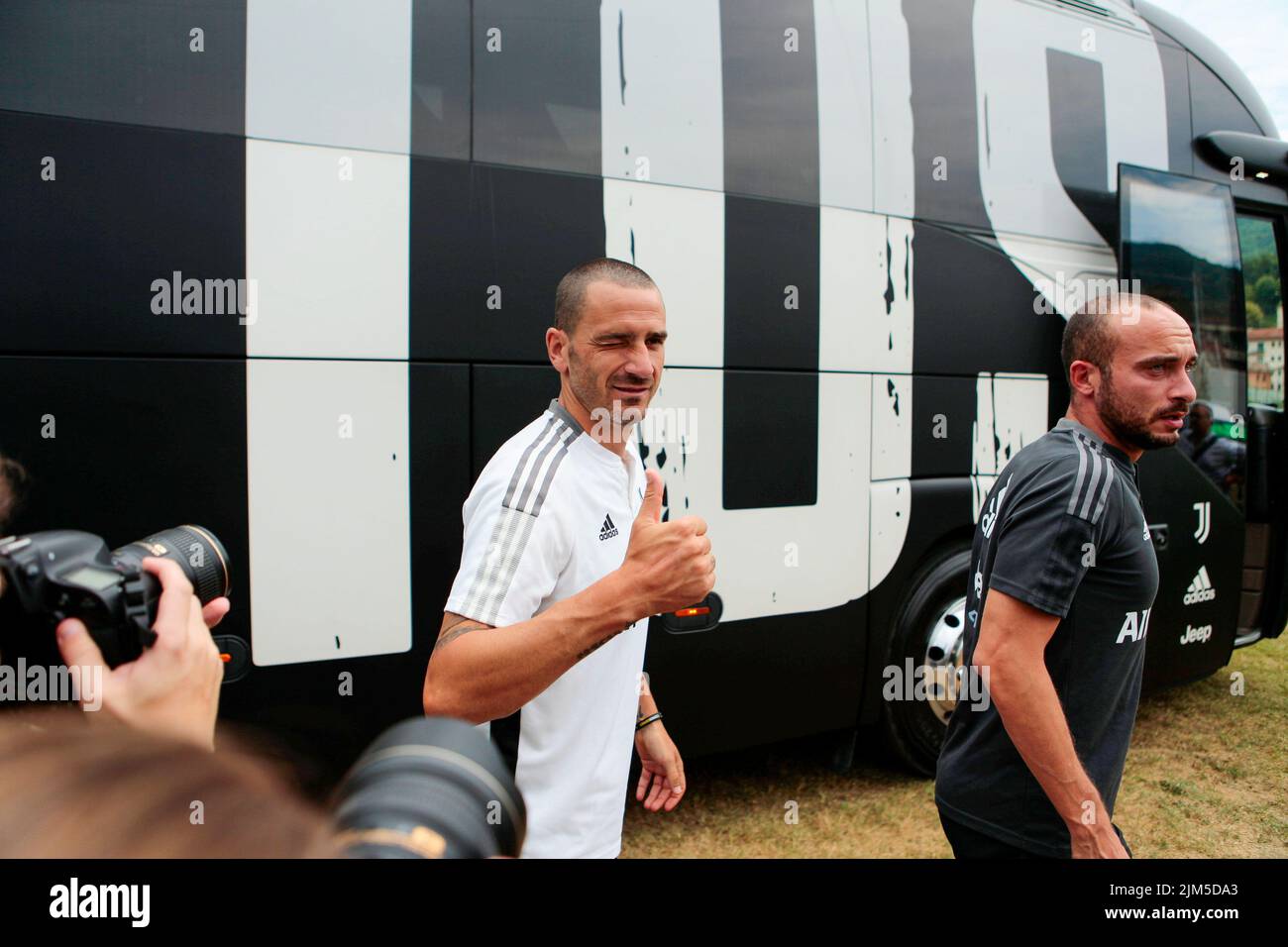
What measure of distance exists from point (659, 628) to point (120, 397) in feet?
5.81

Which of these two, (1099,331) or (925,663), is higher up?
(1099,331)

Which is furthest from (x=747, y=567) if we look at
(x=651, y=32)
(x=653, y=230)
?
(x=651, y=32)

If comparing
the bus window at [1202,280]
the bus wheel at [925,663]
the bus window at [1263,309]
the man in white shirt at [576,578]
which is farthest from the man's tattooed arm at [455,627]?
the bus window at [1263,309]

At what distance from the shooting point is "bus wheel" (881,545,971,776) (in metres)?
3.58

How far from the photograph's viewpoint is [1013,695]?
167cm

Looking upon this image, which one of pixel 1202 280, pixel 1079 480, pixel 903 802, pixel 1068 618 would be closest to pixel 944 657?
pixel 903 802

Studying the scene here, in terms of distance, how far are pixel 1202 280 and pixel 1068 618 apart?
3133 millimetres

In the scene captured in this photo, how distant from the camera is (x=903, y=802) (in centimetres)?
362

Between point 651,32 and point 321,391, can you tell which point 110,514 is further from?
point 651,32

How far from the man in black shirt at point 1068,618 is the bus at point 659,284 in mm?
1267

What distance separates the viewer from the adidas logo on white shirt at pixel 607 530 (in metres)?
1.66

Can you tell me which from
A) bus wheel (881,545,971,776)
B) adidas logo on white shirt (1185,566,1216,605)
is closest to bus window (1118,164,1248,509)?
adidas logo on white shirt (1185,566,1216,605)

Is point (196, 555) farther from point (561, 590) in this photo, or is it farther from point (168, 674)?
point (561, 590)

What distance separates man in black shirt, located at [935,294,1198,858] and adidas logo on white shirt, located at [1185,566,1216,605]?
263 centimetres
